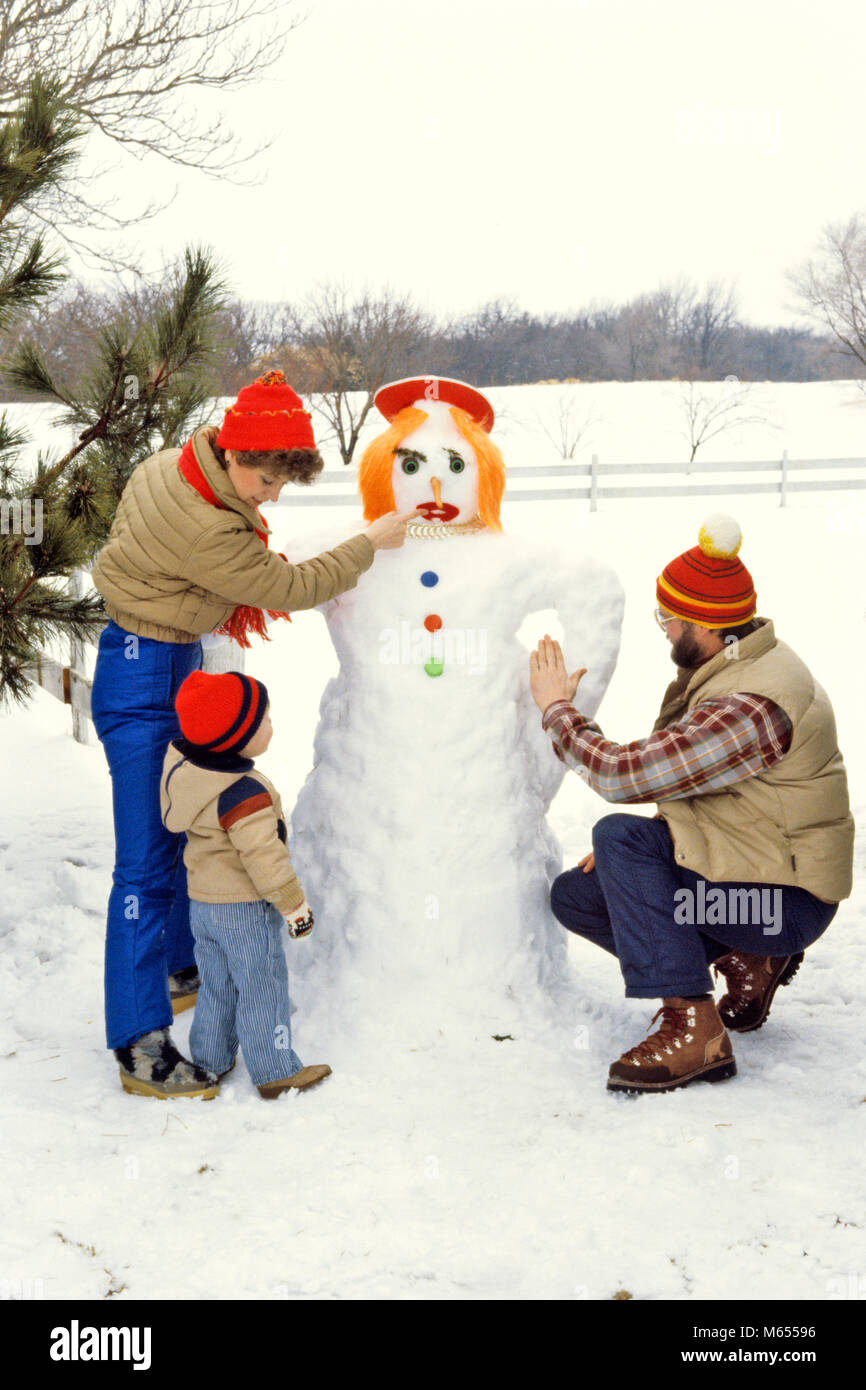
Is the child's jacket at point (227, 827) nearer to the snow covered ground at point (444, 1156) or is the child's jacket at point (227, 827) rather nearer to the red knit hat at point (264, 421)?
the snow covered ground at point (444, 1156)

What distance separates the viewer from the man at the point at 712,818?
252 centimetres

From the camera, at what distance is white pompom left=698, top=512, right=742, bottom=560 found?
2.61 m

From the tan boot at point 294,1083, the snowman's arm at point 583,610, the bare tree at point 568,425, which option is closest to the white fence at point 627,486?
the bare tree at point 568,425

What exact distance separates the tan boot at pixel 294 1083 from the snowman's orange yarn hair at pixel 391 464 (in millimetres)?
1369

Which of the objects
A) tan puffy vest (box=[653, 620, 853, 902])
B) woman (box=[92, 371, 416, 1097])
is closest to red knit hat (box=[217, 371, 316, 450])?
woman (box=[92, 371, 416, 1097])

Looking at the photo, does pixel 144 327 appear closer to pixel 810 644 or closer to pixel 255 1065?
pixel 255 1065

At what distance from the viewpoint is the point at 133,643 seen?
2.65 meters

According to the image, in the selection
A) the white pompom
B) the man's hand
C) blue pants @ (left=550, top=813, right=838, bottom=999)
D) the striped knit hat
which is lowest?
blue pants @ (left=550, top=813, right=838, bottom=999)

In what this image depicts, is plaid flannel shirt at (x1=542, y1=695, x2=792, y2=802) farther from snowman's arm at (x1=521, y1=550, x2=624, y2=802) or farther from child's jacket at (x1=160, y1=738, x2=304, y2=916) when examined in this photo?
child's jacket at (x1=160, y1=738, x2=304, y2=916)

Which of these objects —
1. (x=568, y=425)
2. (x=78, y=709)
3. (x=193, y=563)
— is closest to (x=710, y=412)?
(x=568, y=425)

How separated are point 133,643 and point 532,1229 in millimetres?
1493

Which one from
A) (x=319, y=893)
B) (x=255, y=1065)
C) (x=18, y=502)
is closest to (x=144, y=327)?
(x=18, y=502)

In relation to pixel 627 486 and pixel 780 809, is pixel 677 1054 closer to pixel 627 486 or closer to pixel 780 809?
pixel 780 809

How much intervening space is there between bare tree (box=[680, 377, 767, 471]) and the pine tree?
17475 mm
